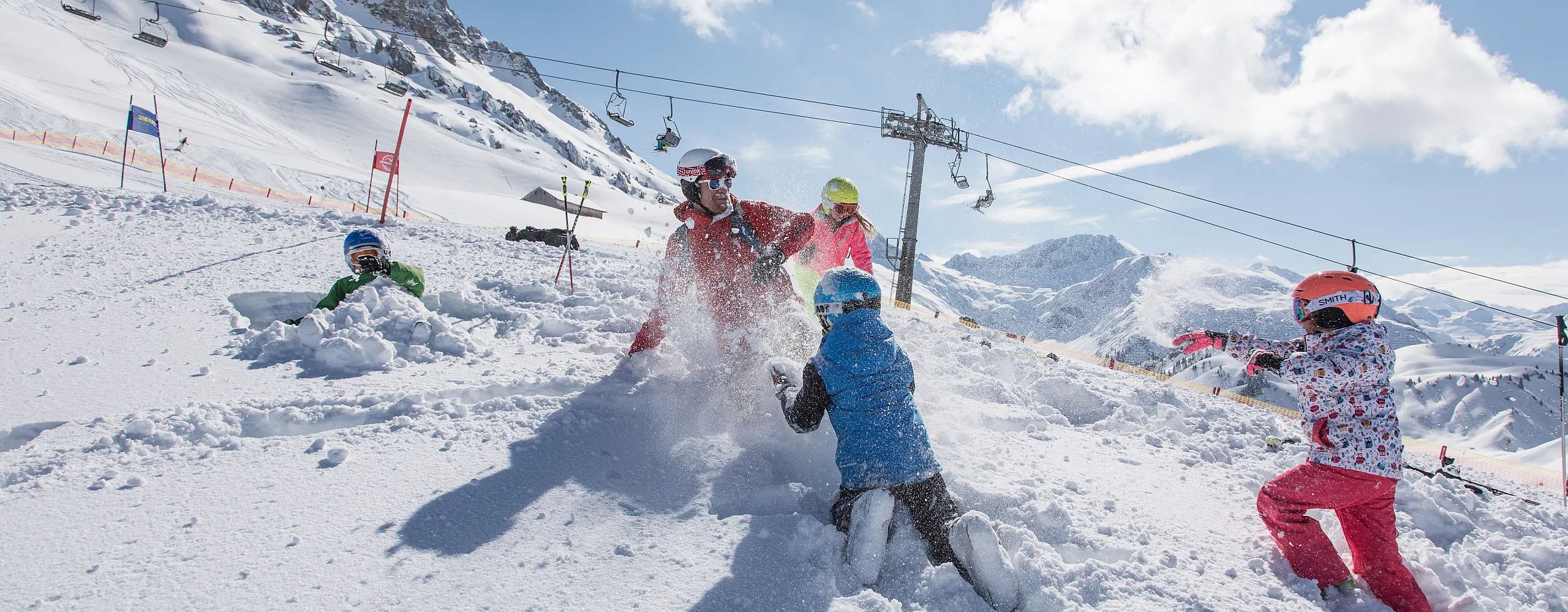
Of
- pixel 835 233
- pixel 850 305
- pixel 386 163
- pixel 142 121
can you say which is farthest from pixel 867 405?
pixel 142 121

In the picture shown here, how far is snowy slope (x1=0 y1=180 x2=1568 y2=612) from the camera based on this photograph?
218 cm

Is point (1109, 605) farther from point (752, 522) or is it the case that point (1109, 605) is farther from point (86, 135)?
point (86, 135)

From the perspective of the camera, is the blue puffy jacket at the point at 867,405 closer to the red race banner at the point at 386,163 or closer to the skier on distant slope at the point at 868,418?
the skier on distant slope at the point at 868,418

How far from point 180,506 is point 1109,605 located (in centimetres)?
334

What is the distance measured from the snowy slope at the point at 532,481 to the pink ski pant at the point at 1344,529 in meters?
0.10

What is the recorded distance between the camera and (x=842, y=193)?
222 inches

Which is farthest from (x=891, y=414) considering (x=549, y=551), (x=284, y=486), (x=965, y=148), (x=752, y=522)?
(x=965, y=148)

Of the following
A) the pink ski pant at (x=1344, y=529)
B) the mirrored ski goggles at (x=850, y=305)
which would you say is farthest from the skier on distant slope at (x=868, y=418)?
the pink ski pant at (x=1344, y=529)

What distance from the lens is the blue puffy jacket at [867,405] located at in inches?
109

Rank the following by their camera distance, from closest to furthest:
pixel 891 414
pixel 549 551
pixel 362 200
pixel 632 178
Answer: pixel 549 551, pixel 891 414, pixel 362 200, pixel 632 178

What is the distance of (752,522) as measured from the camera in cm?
267

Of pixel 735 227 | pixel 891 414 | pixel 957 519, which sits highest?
pixel 735 227

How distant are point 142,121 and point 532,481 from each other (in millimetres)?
14532

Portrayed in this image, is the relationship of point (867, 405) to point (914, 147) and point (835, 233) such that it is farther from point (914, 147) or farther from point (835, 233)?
point (914, 147)
